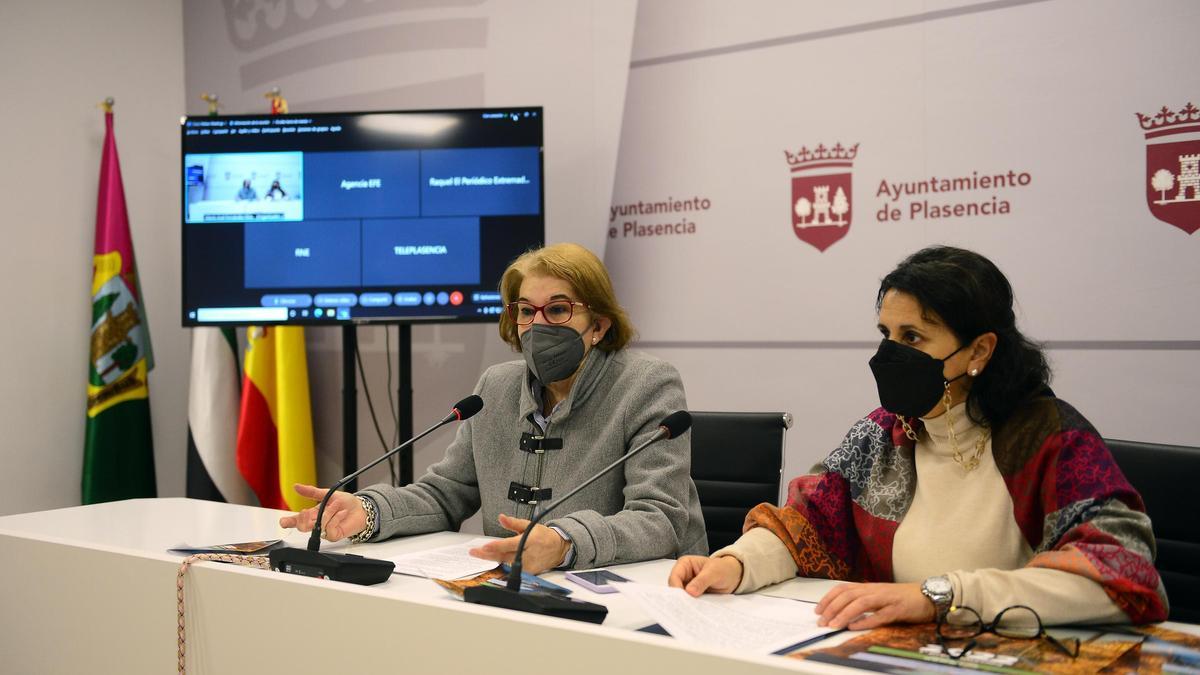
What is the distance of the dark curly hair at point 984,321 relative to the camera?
1648 millimetres

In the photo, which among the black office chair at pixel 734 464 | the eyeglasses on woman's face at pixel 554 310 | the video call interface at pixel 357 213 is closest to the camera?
the eyeglasses on woman's face at pixel 554 310

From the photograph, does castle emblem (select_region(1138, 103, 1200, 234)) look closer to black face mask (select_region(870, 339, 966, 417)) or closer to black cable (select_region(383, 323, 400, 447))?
black face mask (select_region(870, 339, 966, 417))

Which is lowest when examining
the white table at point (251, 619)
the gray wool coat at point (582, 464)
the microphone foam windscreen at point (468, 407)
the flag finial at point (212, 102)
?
the white table at point (251, 619)

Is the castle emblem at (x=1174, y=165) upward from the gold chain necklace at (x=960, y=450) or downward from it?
upward

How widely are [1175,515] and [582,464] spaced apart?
1094 mm

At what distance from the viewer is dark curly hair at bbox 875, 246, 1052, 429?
5.41 ft

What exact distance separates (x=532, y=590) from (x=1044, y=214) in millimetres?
2070

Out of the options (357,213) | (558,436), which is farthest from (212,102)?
(558,436)

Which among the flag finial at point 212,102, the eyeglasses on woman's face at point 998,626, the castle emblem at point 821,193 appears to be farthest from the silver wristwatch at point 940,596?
the flag finial at point 212,102

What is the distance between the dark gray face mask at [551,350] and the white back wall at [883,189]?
54.1 inches

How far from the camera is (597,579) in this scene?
5.64 feet

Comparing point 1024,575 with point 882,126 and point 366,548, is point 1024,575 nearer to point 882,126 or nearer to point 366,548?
point 366,548

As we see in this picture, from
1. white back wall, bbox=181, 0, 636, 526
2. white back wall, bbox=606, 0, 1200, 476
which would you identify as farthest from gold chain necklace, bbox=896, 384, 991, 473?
white back wall, bbox=181, 0, 636, 526

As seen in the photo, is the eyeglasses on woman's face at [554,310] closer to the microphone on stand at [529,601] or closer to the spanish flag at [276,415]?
the microphone on stand at [529,601]
